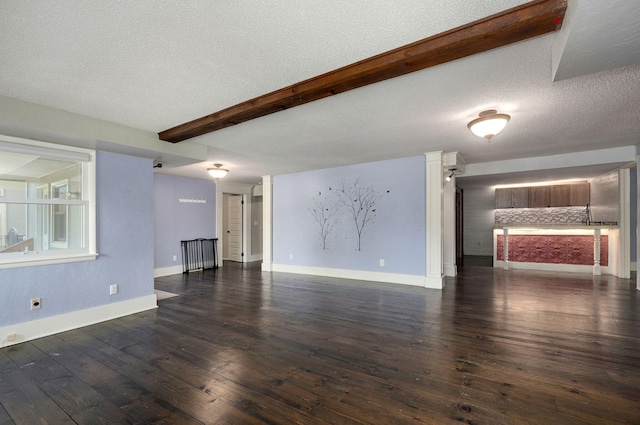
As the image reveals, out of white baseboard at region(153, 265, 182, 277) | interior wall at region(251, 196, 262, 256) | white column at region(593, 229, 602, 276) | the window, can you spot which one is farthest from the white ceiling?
interior wall at region(251, 196, 262, 256)

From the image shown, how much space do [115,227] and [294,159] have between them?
301 centimetres

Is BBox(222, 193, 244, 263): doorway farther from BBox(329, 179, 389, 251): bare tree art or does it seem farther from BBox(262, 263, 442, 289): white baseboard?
BBox(329, 179, 389, 251): bare tree art

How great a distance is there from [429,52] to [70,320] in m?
4.56

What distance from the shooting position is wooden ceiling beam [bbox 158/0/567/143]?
165 cm

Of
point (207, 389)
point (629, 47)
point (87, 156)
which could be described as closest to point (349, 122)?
point (629, 47)

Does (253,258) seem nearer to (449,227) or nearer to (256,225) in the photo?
(256,225)

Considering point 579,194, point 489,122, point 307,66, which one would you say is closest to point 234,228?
point 307,66

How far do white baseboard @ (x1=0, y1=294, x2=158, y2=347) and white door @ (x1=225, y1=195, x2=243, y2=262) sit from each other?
476 centimetres

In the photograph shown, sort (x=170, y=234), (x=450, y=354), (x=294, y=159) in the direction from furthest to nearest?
(x=170, y=234) → (x=294, y=159) → (x=450, y=354)

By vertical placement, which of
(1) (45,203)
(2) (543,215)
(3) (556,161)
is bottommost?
(2) (543,215)

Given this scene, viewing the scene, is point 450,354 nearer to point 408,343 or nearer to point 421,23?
point 408,343

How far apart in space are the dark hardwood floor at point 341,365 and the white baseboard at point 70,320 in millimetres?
140

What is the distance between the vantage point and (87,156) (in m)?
3.57

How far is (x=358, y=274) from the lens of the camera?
5.98 m
